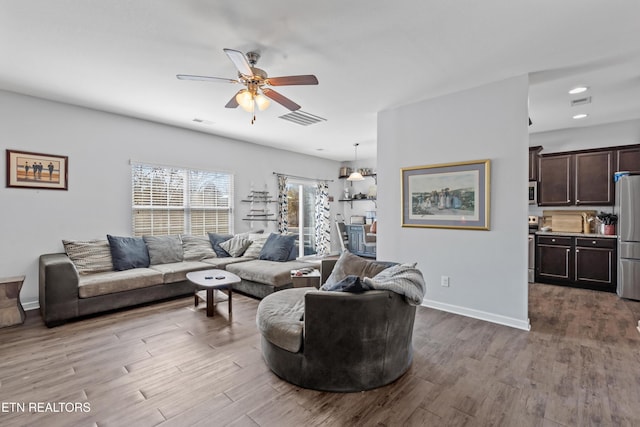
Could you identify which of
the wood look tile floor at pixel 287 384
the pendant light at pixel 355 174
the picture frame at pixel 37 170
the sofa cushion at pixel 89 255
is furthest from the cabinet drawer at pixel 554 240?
the picture frame at pixel 37 170

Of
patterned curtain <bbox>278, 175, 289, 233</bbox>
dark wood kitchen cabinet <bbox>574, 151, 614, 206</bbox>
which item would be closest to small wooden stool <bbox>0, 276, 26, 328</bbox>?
patterned curtain <bbox>278, 175, 289, 233</bbox>

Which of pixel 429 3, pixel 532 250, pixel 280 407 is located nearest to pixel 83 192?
pixel 280 407

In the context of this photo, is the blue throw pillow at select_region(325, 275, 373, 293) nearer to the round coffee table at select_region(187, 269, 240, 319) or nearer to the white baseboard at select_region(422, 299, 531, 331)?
the round coffee table at select_region(187, 269, 240, 319)

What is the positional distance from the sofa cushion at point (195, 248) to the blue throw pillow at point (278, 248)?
36.6 inches

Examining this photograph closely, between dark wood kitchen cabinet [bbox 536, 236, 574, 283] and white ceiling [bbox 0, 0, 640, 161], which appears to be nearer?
white ceiling [bbox 0, 0, 640, 161]

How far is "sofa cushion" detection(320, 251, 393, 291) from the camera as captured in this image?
2.95 meters

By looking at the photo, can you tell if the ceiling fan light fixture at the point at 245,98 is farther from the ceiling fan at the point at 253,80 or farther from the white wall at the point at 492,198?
the white wall at the point at 492,198

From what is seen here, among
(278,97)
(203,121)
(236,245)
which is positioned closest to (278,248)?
(236,245)

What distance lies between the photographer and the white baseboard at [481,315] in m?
3.28

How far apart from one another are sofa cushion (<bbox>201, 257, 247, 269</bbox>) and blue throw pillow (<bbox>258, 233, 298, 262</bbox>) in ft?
1.25

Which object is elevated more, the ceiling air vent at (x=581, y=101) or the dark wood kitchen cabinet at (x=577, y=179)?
the ceiling air vent at (x=581, y=101)

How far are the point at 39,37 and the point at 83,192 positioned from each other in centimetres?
232

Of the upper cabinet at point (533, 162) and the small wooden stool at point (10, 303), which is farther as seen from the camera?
the upper cabinet at point (533, 162)

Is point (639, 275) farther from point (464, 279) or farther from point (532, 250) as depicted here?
point (464, 279)
